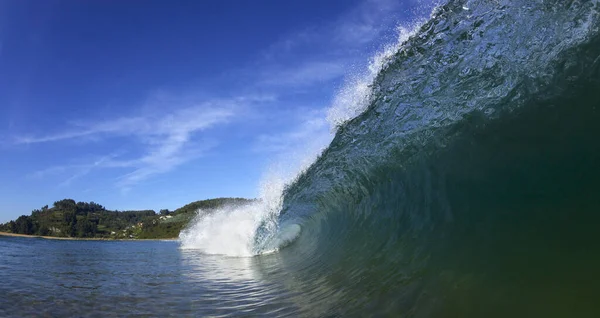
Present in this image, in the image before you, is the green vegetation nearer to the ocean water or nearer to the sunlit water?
the sunlit water

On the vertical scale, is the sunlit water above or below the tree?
below

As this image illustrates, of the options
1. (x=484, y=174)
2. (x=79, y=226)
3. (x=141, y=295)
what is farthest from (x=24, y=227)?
(x=484, y=174)

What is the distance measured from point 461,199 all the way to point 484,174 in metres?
0.53

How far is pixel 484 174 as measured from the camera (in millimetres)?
5516

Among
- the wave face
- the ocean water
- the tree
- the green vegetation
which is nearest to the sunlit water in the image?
the ocean water

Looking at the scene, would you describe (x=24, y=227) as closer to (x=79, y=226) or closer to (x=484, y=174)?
(x=79, y=226)

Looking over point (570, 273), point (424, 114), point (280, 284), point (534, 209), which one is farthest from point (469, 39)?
point (280, 284)

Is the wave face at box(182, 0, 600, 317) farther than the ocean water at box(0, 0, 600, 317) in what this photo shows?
No

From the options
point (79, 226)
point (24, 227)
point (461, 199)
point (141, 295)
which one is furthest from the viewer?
point (79, 226)

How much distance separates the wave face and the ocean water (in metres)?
0.02

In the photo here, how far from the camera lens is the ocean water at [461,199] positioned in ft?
12.3

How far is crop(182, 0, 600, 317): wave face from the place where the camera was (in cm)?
363

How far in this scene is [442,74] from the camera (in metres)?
6.34

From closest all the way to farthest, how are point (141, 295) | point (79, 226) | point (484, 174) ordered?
point (484, 174) < point (141, 295) < point (79, 226)
